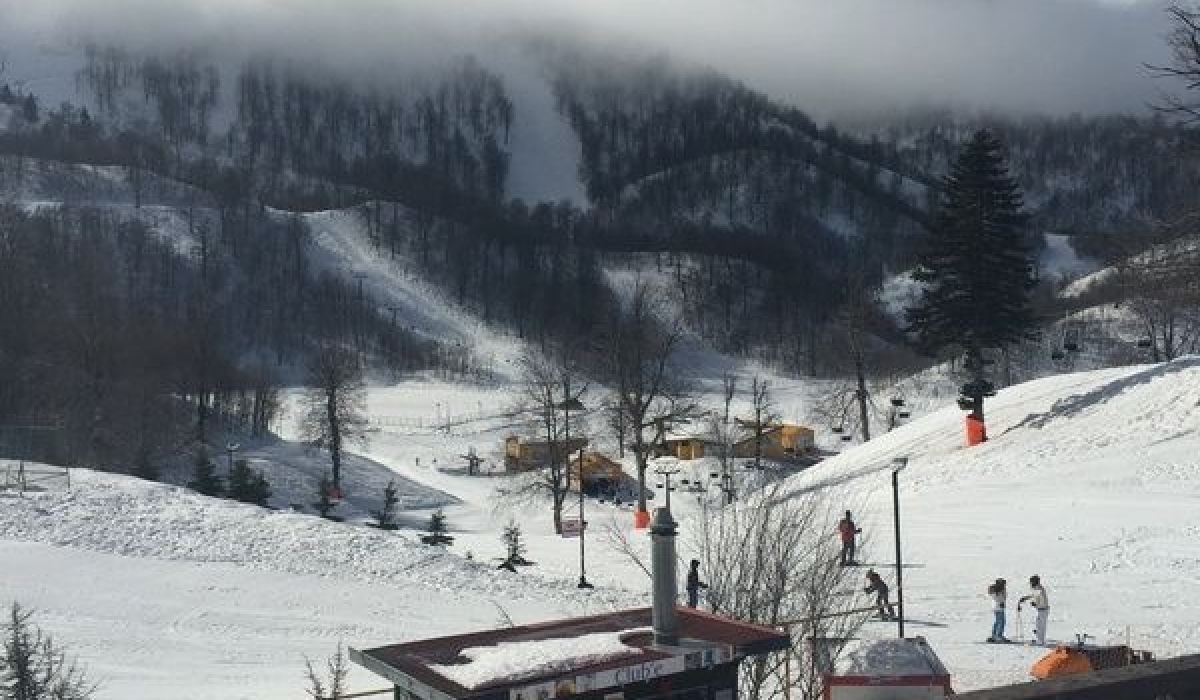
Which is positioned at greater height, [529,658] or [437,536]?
[529,658]

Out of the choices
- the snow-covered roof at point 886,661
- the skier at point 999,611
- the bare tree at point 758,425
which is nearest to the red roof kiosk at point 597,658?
the snow-covered roof at point 886,661

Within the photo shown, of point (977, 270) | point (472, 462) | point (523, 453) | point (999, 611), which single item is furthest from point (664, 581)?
point (472, 462)

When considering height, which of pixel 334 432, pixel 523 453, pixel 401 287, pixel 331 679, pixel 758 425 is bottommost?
pixel 331 679

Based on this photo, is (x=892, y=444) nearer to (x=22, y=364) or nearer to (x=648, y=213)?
(x=22, y=364)

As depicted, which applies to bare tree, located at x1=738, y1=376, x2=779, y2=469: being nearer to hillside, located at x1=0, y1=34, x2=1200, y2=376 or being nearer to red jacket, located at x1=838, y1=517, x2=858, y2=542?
red jacket, located at x1=838, y1=517, x2=858, y2=542

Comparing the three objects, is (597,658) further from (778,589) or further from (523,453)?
(523,453)

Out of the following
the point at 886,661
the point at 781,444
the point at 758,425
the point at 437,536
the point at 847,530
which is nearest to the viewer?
the point at 886,661

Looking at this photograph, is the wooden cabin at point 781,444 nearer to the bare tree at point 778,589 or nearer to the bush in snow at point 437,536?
the bush in snow at point 437,536

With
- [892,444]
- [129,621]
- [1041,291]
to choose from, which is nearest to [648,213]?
[1041,291]
